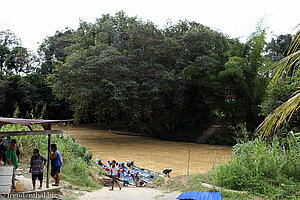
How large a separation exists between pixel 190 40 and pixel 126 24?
5.73m

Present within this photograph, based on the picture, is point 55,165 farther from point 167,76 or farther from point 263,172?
point 167,76

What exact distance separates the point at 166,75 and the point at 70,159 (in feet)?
45.0

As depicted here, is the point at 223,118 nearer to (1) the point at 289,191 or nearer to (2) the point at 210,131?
(2) the point at 210,131

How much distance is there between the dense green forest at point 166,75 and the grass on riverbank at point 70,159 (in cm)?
963

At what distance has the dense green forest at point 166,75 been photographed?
21.1 meters

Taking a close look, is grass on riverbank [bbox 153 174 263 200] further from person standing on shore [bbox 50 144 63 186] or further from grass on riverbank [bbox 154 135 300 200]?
person standing on shore [bbox 50 144 63 186]

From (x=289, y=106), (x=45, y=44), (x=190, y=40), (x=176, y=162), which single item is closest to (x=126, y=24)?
→ (x=190, y=40)

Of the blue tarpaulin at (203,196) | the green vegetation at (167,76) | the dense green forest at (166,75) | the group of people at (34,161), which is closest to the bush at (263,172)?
the blue tarpaulin at (203,196)

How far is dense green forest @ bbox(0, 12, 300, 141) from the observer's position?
2114cm

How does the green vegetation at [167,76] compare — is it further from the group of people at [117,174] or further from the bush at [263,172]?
the bush at [263,172]

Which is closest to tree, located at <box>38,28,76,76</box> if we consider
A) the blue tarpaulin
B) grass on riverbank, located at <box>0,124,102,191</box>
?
grass on riverbank, located at <box>0,124,102,191</box>

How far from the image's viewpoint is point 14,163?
257 inches

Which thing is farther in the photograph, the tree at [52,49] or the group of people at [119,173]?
the tree at [52,49]

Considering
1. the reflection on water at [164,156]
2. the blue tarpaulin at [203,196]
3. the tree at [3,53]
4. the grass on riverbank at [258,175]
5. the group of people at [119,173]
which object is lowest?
the reflection on water at [164,156]
